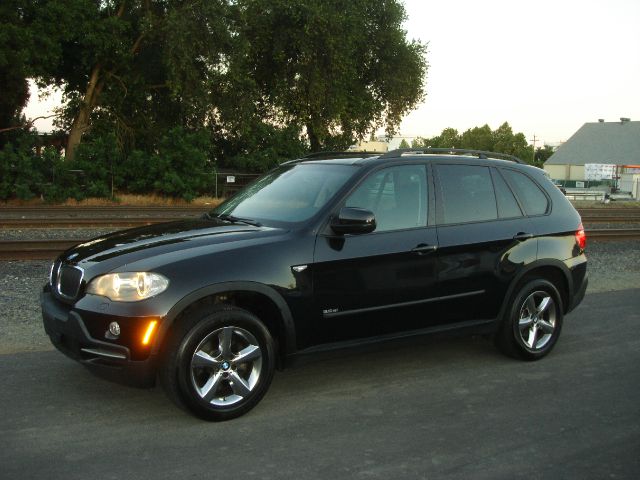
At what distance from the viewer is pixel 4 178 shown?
80.7ft

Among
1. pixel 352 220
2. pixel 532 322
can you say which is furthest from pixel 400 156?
pixel 532 322

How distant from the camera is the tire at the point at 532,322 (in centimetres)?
592

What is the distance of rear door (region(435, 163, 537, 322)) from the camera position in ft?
18.0

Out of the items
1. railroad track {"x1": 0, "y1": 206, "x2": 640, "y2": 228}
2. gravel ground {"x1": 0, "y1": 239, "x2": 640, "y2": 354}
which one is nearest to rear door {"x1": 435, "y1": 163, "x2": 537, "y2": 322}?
gravel ground {"x1": 0, "y1": 239, "x2": 640, "y2": 354}

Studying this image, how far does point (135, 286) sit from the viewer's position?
4.33m

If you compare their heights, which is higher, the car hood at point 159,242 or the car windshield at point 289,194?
the car windshield at point 289,194

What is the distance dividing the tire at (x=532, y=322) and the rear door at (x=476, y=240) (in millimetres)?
209

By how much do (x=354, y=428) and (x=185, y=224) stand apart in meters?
2.09

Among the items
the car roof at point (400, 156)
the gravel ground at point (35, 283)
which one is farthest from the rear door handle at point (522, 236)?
the gravel ground at point (35, 283)

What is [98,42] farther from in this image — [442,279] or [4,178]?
[442,279]

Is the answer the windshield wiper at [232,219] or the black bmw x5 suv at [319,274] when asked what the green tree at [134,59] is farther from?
the black bmw x5 suv at [319,274]

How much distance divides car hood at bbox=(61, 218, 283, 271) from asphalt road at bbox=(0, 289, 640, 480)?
1.00 m

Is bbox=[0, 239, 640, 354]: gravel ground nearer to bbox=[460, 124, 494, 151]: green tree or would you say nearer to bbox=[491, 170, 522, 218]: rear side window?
bbox=[491, 170, 522, 218]: rear side window

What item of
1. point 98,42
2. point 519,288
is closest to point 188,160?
point 98,42
